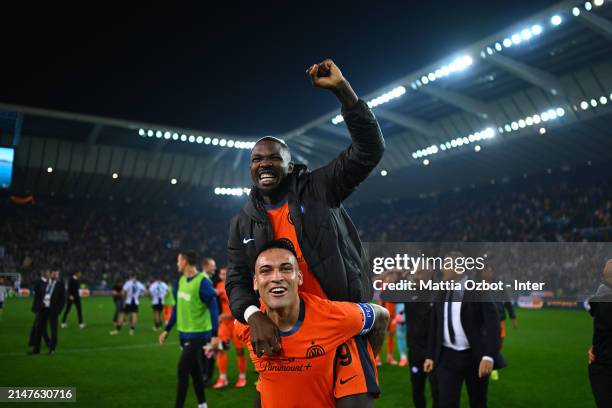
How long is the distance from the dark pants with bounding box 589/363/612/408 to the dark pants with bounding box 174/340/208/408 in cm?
496

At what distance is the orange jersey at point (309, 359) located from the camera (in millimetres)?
2920

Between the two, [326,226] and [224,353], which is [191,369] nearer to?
[224,353]

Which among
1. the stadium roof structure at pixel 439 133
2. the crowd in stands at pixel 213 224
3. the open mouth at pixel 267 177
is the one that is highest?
the stadium roof structure at pixel 439 133

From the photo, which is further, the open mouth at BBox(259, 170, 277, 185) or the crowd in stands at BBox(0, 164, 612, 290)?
the crowd in stands at BBox(0, 164, 612, 290)

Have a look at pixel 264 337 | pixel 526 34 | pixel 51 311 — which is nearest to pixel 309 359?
pixel 264 337

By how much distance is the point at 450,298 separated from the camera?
245 inches

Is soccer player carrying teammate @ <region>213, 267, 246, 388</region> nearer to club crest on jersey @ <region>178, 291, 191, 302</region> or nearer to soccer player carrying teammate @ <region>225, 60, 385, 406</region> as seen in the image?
club crest on jersey @ <region>178, 291, 191, 302</region>

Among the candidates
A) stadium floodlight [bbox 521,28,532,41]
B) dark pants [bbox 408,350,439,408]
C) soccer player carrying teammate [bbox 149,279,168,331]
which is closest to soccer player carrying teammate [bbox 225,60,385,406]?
dark pants [bbox 408,350,439,408]

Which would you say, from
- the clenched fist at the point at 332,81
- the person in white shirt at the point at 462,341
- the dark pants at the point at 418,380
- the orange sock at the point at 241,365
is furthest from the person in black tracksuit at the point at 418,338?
the clenched fist at the point at 332,81

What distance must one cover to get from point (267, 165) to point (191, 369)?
5221 millimetres

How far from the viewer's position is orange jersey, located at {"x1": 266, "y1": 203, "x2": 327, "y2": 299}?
10.5ft

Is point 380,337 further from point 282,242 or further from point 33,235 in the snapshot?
point 33,235

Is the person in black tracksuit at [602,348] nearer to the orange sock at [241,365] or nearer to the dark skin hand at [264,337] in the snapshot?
the dark skin hand at [264,337]

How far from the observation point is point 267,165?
3.19 metres
